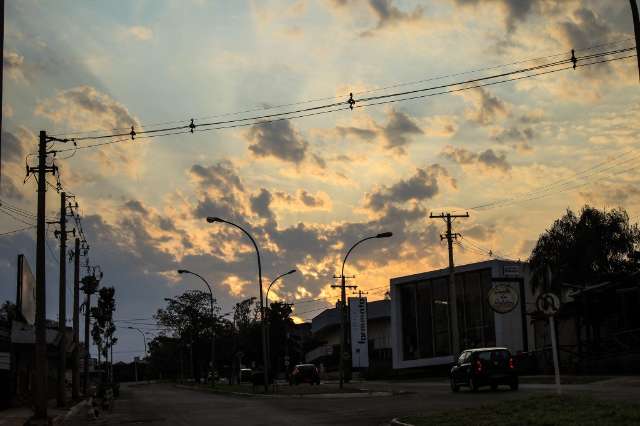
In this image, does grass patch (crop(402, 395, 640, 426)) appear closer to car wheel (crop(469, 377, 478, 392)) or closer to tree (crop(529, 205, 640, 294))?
car wheel (crop(469, 377, 478, 392))

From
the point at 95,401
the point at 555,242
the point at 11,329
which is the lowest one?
the point at 95,401

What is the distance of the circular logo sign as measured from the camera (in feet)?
145

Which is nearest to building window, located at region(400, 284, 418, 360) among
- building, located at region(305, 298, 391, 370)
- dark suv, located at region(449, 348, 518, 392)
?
building, located at region(305, 298, 391, 370)

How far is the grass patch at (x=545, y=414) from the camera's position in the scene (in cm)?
1402

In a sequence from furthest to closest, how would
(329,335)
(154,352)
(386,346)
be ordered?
(154,352) → (329,335) → (386,346)

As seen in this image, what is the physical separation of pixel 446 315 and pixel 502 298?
2395cm

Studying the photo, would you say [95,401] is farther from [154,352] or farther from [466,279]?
[154,352]

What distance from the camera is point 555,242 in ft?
180

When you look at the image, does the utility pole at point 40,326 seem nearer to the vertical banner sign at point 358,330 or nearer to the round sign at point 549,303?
the round sign at point 549,303

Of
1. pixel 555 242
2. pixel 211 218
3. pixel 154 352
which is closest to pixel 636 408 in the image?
pixel 211 218

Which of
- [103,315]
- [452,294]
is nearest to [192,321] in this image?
[103,315]

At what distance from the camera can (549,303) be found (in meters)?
18.3

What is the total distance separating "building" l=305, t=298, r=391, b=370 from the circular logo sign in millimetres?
42141

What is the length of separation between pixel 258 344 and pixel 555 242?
62303 mm
